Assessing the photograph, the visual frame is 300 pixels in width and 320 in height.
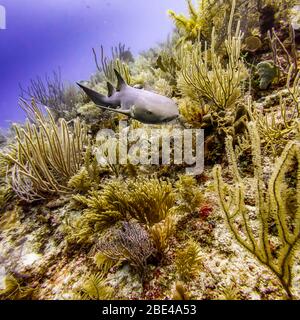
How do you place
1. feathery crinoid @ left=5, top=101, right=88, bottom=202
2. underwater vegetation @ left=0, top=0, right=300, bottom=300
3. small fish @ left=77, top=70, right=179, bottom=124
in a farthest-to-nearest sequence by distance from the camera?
feathery crinoid @ left=5, top=101, right=88, bottom=202 < small fish @ left=77, top=70, right=179, bottom=124 < underwater vegetation @ left=0, top=0, right=300, bottom=300

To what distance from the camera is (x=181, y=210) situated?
8.62ft

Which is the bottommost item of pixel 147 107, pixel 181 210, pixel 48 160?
pixel 181 210

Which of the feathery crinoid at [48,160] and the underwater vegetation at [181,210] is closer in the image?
the underwater vegetation at [181,210]

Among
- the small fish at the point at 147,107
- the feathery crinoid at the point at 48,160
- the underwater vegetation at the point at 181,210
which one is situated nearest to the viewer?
the underwater vegetation at the point at 181,210

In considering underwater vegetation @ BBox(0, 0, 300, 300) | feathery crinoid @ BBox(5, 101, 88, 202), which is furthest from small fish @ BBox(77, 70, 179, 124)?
feathery crinoid @ BBox(5, 101, 88, 202)

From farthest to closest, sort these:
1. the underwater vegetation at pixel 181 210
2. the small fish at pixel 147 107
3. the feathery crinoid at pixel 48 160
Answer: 1. the feathery crinoid at pixel 48 160
2. the small fish at pixel 147 107
3. the underwater vegetation at pixel 181 210

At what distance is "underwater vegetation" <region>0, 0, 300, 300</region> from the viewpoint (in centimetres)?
156

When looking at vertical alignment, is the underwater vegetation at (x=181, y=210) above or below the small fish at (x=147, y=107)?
below

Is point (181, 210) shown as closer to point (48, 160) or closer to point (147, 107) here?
point (147, 107)

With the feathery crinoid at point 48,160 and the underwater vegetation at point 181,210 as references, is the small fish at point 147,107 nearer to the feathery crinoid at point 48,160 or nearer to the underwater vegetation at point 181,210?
the underwater vegetation at point 181,210

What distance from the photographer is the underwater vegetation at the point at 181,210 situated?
1557 mm

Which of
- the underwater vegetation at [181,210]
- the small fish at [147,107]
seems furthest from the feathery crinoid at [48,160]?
the small fish at [147,107]

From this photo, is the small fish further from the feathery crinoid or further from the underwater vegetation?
the feathery crinoid

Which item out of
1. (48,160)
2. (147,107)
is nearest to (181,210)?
(147,107)
